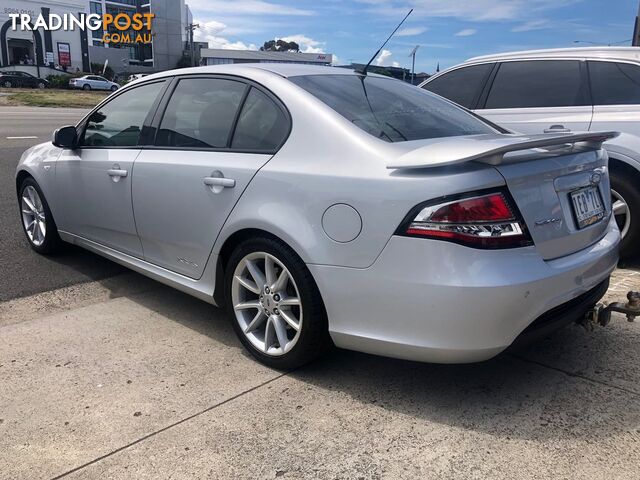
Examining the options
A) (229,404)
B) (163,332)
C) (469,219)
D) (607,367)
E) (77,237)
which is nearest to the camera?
(469,219)

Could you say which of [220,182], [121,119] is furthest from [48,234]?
[220,182]

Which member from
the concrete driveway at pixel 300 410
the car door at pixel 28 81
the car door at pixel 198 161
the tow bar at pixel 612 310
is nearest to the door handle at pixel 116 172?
the car door at pixel 198 161

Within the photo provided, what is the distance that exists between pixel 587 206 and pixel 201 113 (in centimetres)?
228

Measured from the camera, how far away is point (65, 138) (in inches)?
178

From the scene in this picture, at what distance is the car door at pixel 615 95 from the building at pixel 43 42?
225 ft

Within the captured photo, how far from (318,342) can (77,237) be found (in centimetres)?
263

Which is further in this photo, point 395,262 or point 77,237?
point 77,237

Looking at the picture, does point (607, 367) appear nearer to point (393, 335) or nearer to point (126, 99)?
point (393, 335)

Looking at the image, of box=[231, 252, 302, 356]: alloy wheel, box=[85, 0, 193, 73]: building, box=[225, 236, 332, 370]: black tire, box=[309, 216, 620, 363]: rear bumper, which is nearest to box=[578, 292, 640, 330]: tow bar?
box=[309, 216, 620, 363]: rear bumper

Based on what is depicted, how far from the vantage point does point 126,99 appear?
14.2 feet

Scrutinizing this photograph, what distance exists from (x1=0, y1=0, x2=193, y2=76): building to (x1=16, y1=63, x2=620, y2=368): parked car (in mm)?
65347

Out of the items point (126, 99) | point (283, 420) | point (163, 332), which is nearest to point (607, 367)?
point (283, 420)

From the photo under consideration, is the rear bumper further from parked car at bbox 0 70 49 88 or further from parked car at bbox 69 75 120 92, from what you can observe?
parked car at bbox 69 75 120 92

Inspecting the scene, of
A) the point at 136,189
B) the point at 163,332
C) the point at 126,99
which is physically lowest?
the point at 163,332
